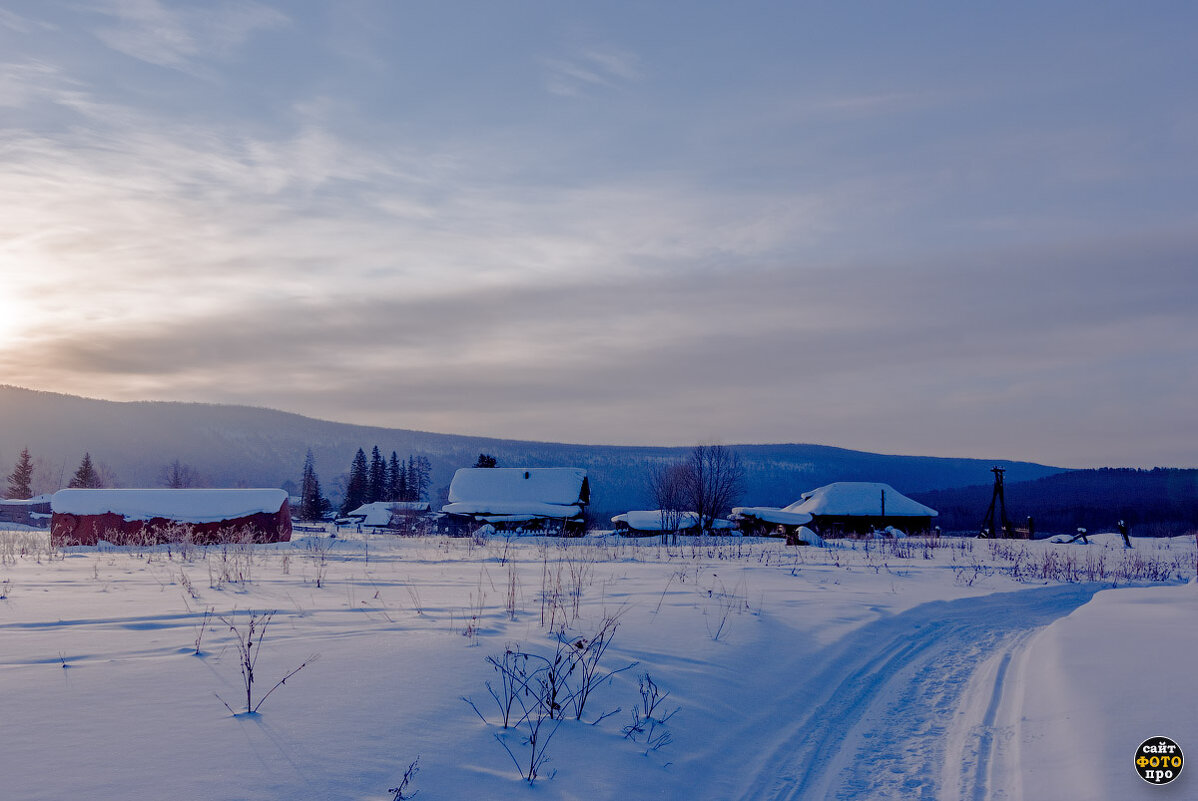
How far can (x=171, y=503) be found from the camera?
1492 inches

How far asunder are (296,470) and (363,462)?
11543 cm

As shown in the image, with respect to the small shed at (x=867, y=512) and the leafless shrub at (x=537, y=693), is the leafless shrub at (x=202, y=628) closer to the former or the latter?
the leafless shrub at (x=537, y=693)

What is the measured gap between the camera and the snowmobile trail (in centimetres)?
474

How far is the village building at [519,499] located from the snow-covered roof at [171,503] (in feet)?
49.1

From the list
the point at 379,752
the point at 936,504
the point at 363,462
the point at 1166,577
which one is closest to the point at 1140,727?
the point at 379,752

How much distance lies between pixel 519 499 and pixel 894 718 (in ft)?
166

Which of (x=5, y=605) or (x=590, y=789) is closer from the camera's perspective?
(x=590, y=789)

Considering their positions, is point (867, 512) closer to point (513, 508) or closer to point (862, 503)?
point (862, 503)

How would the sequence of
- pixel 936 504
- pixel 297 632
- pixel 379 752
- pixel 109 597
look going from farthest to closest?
pixel 936 504, pixel 109 597, pixel 297 632, pixel 379 752

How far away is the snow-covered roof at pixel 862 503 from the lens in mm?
59875

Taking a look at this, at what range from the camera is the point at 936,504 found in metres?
130

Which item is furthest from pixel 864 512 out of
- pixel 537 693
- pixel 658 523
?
pixel 537 693

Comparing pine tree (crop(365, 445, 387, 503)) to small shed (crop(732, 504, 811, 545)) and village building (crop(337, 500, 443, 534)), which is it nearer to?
village building (crop(337, 500, 443, 534))

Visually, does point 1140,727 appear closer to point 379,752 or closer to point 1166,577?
point 379,752
